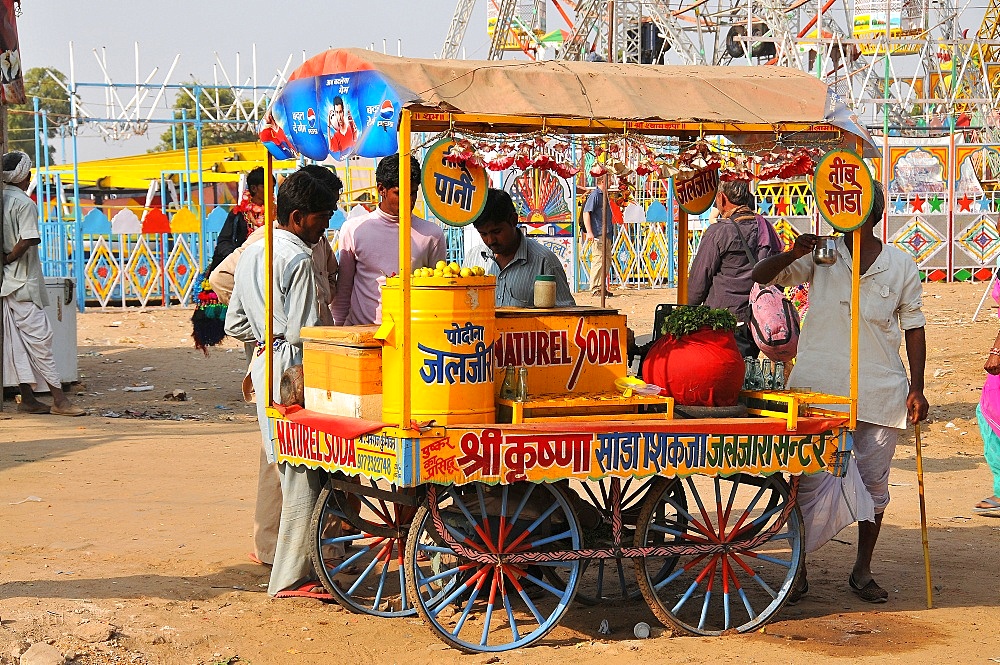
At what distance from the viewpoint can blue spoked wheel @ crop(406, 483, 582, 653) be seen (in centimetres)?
479

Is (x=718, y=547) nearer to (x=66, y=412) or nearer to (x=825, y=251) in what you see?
(x=825, y=251)

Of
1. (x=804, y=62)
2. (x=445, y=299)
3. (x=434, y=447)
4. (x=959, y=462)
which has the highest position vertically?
(x=804, y=62)

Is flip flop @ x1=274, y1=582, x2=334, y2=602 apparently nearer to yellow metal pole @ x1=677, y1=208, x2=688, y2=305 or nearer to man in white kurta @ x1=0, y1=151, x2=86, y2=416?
yellow metal pole @ x1=677, y1=208, x2=688, y2=305

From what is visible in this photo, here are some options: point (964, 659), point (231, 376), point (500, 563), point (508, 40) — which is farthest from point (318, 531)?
point (508, 40)

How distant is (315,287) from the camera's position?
5523 millimetres

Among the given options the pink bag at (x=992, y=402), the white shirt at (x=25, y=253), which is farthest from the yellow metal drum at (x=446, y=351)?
the white shirt at (x=25, y=253)

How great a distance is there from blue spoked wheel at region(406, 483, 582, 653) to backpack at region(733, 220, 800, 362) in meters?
2.24

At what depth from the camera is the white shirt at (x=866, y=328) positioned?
5527 millimetres

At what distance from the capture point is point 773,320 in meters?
6.84

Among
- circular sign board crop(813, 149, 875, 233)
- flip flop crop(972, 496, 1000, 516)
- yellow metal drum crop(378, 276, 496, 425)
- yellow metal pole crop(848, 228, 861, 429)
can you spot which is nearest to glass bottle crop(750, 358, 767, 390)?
yellow metal pole crop(848, 228, 861, 429)

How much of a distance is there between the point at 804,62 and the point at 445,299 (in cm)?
3376

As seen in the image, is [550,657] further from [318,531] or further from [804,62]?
[804,62]

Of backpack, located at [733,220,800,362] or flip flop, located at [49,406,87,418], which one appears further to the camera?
flip flop, located at [49,406,87,418]

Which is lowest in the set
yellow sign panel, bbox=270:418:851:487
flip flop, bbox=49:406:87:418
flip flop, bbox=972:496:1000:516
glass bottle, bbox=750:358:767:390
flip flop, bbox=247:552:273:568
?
flip flop, bbox=972:496:1000:516
